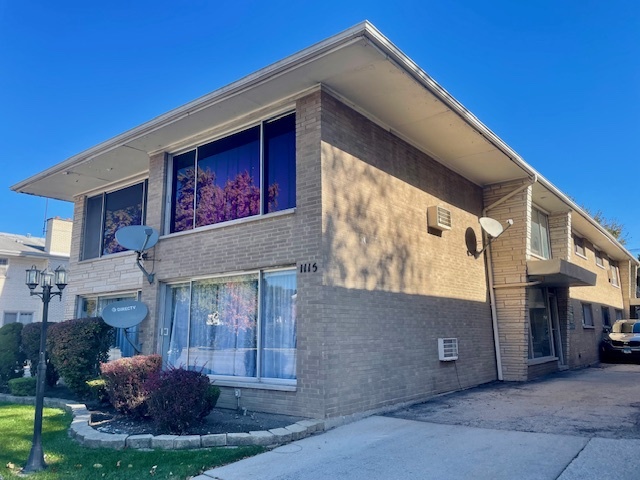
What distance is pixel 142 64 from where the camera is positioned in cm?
1380

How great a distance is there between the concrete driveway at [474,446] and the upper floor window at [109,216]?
8029 mm

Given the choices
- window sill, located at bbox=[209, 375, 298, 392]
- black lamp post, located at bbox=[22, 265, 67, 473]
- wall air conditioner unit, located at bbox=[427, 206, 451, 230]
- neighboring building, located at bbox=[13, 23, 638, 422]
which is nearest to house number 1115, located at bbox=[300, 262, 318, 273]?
neighboring building, located at bbox=[13, 23, 638, 422]

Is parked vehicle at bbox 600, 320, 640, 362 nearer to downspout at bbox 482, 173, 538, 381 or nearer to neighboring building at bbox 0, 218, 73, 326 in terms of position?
downspout at bbox 482, 173, 538, 381

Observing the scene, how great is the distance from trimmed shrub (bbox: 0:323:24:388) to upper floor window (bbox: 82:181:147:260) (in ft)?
8.51

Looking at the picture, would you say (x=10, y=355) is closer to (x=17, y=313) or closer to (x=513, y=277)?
(x=513, y=277)

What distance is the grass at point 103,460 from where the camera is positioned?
16.9 feet

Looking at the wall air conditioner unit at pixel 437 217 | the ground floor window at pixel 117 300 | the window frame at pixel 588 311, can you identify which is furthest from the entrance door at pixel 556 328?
the ground floor window at pixel 117 300

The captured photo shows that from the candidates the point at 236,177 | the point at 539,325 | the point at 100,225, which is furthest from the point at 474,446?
the point at 100,225

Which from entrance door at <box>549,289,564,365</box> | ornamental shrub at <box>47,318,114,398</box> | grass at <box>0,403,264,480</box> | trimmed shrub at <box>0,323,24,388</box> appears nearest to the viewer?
grass at <box>0,403,264,480</box>

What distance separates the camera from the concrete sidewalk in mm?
4699

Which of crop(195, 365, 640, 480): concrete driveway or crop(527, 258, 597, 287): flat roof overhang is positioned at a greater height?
crop(527, 258, 597, 287): flat roof overhang

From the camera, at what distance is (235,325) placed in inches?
340

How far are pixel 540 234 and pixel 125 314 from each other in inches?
473

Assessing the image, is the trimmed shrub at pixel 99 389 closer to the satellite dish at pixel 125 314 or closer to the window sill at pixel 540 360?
the satellite dish at pixel 125 314
